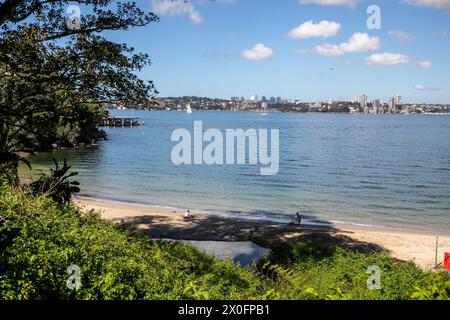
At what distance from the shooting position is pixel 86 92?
12.5 meters

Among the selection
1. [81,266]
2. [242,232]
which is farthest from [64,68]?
[242,232]

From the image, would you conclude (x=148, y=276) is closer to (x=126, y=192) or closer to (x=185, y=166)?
(x=126, y=192)

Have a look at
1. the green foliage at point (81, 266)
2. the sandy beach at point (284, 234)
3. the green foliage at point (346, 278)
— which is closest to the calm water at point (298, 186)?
the sandy beach at point (284, 234)

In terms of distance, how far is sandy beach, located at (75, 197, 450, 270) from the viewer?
2286 cm

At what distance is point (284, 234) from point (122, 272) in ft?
57.9

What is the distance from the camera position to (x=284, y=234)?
24906 mm

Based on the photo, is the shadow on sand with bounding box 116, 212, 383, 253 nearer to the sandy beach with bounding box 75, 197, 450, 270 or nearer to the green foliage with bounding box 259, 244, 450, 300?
the sandy beach with bounding box 75, 197, 450, 270

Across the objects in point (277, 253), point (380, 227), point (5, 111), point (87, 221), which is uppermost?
point (5, 111)

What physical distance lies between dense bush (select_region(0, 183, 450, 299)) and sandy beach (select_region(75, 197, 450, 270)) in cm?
958

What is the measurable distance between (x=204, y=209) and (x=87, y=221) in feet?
72.6

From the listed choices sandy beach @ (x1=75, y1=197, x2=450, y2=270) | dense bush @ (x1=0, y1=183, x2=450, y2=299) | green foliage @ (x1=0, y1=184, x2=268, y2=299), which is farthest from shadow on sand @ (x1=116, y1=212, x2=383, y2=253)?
green foliage @ (x1=0, y1=184, x2=268, y2=299)

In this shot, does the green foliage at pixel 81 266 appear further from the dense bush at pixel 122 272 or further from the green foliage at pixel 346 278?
the green foliage at pixel 346 278
